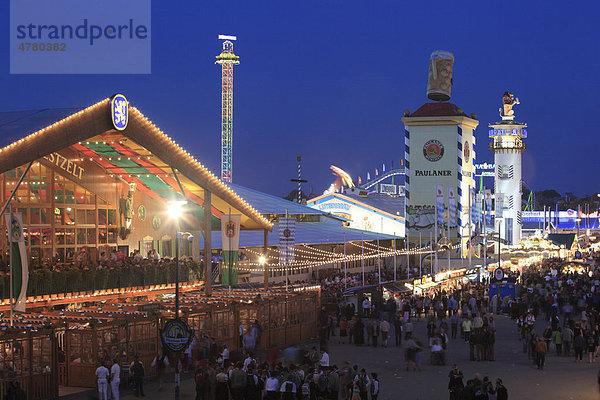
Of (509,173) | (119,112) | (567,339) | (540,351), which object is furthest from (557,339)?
(509,173)

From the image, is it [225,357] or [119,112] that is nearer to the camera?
[225,357]

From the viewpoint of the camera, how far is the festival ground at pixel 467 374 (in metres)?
20.2

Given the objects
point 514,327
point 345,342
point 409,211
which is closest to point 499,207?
point 409,211

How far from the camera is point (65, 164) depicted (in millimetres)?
29703

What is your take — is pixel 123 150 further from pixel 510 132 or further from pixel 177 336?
pixel 510 132

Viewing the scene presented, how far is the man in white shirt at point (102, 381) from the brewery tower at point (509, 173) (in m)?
82.4

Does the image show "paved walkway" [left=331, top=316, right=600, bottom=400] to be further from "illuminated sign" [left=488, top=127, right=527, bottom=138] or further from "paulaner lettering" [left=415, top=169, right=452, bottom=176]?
"illuminated sign" [left=488, top=127, right=527, bottom=138]

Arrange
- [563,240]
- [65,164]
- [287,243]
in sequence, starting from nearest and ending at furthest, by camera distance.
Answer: [65,164]
[287,243]
[563,240]

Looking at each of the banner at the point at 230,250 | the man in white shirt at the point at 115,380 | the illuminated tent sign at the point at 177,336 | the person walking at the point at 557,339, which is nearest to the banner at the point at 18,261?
the man in white shirt at the point at 115,380

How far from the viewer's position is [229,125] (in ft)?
276

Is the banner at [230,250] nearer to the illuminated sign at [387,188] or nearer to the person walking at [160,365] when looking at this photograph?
the person walking at [160,365]

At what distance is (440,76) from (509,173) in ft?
104

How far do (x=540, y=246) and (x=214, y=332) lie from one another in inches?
2518

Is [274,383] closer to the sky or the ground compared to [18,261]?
closer to the ground
